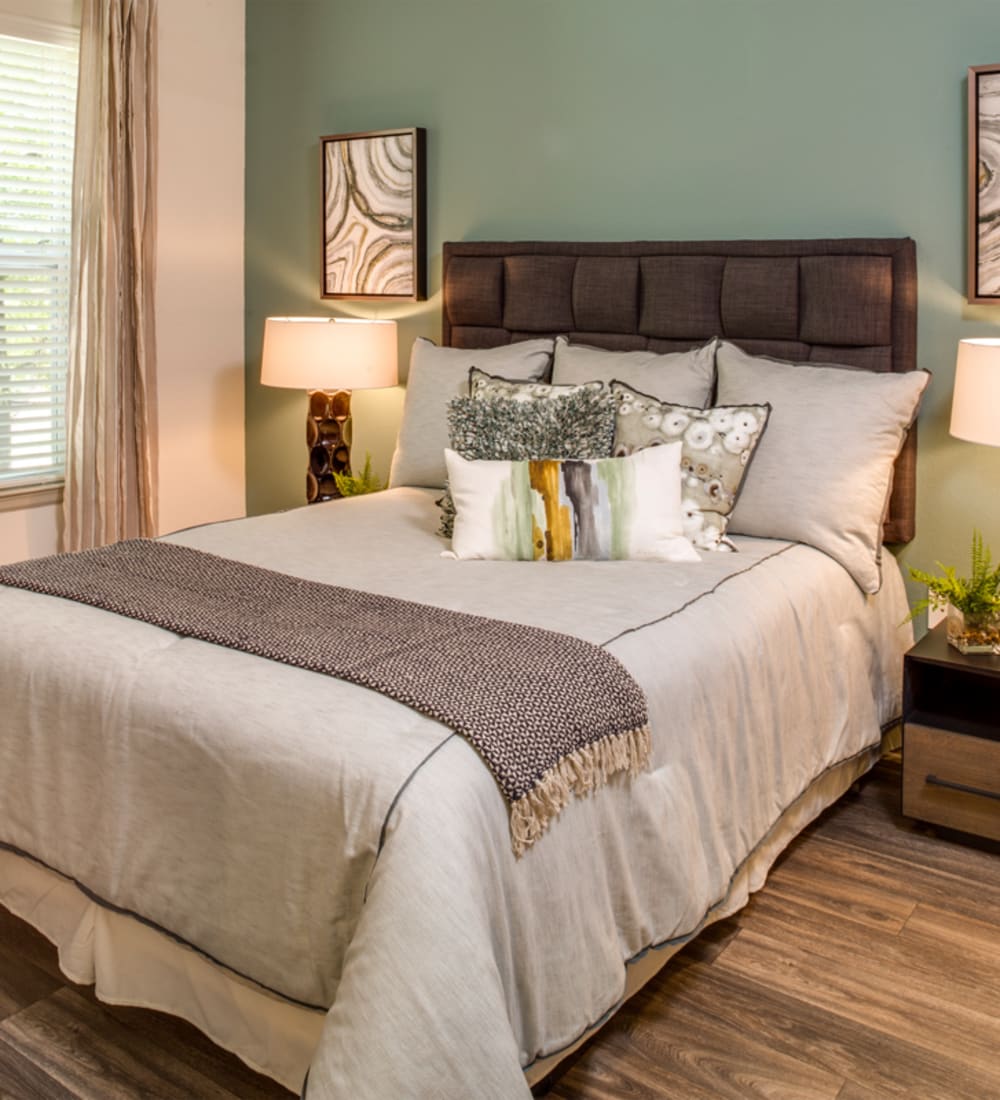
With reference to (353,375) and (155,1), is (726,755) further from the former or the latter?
(155,1)

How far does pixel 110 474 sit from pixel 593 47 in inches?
88.4

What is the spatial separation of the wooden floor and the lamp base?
6.66ft

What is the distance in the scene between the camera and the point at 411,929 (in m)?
1.47

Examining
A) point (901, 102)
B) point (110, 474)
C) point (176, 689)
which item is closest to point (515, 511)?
point (176, 689)

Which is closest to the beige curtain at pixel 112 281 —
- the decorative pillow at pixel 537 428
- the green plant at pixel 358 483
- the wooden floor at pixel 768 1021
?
the green plant at pixel 358 483

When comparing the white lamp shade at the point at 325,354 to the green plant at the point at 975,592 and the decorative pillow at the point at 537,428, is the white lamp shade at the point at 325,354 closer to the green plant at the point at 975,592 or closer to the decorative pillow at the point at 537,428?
the decorative pillow at the point at 537,428

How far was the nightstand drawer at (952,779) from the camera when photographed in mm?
2600

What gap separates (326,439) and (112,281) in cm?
96

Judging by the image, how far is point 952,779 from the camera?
2.65 metres

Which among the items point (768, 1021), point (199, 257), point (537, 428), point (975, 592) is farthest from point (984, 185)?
point (199, 257)

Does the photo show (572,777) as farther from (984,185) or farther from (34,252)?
(34,252)

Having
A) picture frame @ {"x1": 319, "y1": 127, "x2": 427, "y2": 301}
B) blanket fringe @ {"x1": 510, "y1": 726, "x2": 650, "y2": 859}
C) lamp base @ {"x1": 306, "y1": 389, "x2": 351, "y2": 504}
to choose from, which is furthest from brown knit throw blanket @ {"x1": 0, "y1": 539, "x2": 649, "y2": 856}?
picture frame @ {"x1": 319, "y1": 127, "x2": 427, "y2": 301}

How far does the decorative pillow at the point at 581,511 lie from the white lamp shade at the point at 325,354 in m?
1.30

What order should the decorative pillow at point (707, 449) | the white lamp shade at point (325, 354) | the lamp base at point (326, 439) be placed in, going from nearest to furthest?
the decorative pillow at point (707, 449)
the white lamp shade at point (325, 354)
the lamp base at point (326, 439)
